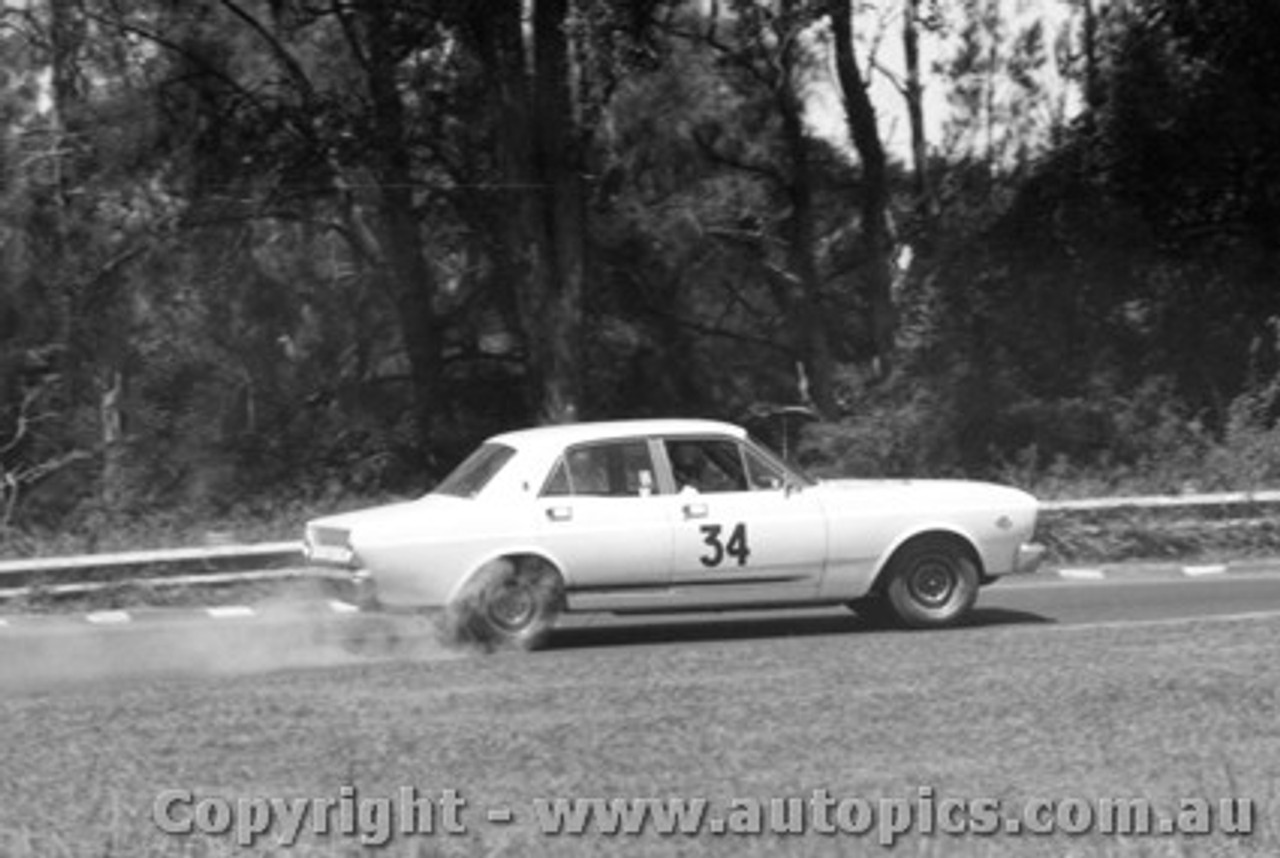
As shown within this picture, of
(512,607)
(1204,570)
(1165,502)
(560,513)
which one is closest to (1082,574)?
(1204,570)

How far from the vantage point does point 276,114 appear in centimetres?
2894

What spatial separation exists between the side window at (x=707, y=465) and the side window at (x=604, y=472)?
19 cm

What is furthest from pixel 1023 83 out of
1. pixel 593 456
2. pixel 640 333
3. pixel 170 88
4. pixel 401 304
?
pixel 593 456

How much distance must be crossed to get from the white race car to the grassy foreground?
836 mm

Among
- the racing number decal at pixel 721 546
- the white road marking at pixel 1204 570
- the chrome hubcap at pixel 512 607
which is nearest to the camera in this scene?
the chrome hubcap at pixel 512 607

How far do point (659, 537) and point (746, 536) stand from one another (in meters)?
0.55

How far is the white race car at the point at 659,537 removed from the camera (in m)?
13.2

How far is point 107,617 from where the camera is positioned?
17.5m

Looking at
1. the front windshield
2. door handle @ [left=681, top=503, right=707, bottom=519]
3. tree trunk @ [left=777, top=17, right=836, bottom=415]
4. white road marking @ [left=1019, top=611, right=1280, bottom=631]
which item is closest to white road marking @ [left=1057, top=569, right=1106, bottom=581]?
white road marking @ [left=1019, top=611, right=1280, bottom=631]

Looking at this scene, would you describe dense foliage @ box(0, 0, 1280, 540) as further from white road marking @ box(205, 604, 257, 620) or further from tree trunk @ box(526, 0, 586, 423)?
white road marking @ box(205, 604, 257, 620)

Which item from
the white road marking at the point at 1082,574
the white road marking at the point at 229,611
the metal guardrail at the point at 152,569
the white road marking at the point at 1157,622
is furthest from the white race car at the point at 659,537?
the metal guardrail at the point at 152,569

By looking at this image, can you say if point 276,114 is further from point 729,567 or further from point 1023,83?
point 729,567

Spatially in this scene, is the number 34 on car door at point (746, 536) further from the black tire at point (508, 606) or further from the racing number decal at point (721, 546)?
the black tire at point (508, 606)

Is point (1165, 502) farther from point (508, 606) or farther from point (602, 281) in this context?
point (602, 281)
